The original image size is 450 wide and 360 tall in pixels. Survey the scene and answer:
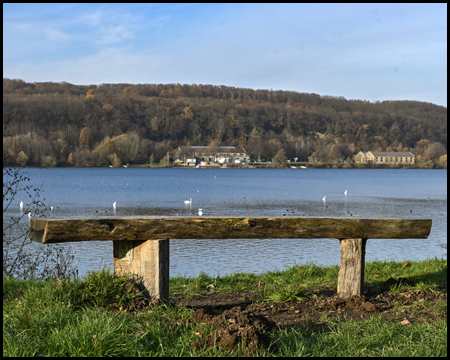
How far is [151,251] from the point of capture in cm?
494

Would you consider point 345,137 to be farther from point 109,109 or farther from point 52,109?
point 52,109

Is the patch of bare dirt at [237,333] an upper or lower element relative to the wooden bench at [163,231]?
lower

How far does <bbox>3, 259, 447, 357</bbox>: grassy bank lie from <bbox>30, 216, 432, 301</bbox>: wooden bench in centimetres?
28

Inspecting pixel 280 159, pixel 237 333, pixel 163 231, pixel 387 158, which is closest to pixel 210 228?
pixel 163 231

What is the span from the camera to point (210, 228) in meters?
4.96

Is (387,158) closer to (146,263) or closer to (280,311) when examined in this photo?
(280,311)

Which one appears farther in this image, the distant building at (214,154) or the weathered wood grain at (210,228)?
the distant building at (214,154)

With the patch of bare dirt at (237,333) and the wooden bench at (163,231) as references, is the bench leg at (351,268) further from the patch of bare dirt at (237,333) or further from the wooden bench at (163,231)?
the patch of bare dirt at (237,333)

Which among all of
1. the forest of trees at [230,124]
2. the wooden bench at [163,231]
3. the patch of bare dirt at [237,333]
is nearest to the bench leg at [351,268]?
the wooden bench at [163,231]

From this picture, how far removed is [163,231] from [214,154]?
14200cm

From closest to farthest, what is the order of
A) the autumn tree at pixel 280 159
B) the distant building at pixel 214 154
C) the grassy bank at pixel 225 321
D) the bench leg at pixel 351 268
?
the grassy bank at pixel 225 321 < the bench leg at pixel 351 268 < the autumn tree at pixel 280 159 < the distant building at pixel 214 154

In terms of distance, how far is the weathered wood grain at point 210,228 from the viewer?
4734 mm

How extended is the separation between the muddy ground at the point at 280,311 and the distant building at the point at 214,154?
5285 inches

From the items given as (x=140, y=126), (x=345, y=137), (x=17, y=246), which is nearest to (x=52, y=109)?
(x=140, y=126)
